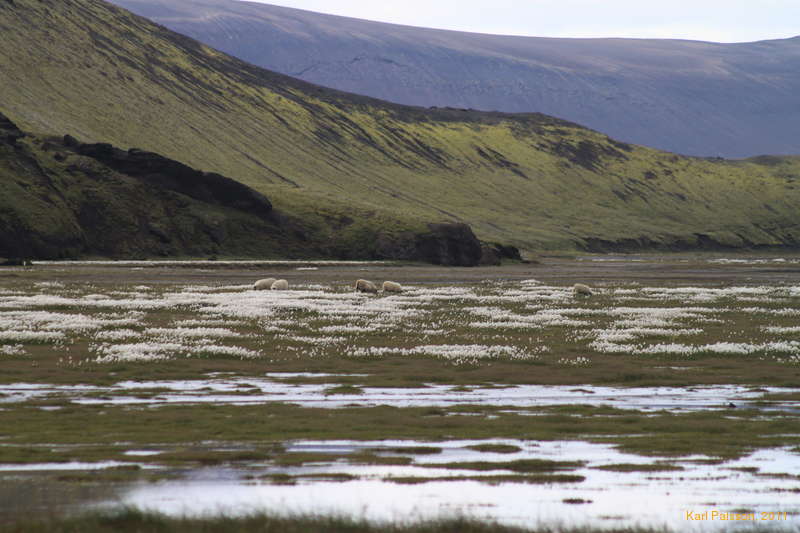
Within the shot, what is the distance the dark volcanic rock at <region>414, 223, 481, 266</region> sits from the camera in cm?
13150

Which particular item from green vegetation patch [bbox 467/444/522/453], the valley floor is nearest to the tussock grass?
the valley floor

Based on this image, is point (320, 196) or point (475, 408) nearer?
point (475, 408)

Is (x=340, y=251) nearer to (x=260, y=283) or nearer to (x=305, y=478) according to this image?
(x=260, y=283)

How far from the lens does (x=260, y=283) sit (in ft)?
205

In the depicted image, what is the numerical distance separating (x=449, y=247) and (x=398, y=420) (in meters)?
115

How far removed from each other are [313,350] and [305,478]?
17.1m

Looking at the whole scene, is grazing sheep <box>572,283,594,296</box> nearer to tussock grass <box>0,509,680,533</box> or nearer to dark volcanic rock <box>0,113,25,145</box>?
tussock grass <box>0,509,680,533</box>

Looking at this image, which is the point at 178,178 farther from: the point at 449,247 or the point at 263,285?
the point at 263,285

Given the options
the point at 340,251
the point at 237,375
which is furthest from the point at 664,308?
the point at 340,251

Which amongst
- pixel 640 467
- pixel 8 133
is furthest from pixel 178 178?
pixel 640 467

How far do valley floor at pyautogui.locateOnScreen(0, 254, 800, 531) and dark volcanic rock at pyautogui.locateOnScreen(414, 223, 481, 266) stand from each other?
87297 millimetres

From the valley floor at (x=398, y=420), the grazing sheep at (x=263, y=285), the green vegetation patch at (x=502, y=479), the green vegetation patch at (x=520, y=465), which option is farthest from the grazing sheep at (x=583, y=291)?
the green vegetation patch at (x=502, y=479)

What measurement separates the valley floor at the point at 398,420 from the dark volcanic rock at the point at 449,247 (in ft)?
286

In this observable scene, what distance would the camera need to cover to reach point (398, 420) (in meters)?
18.4
